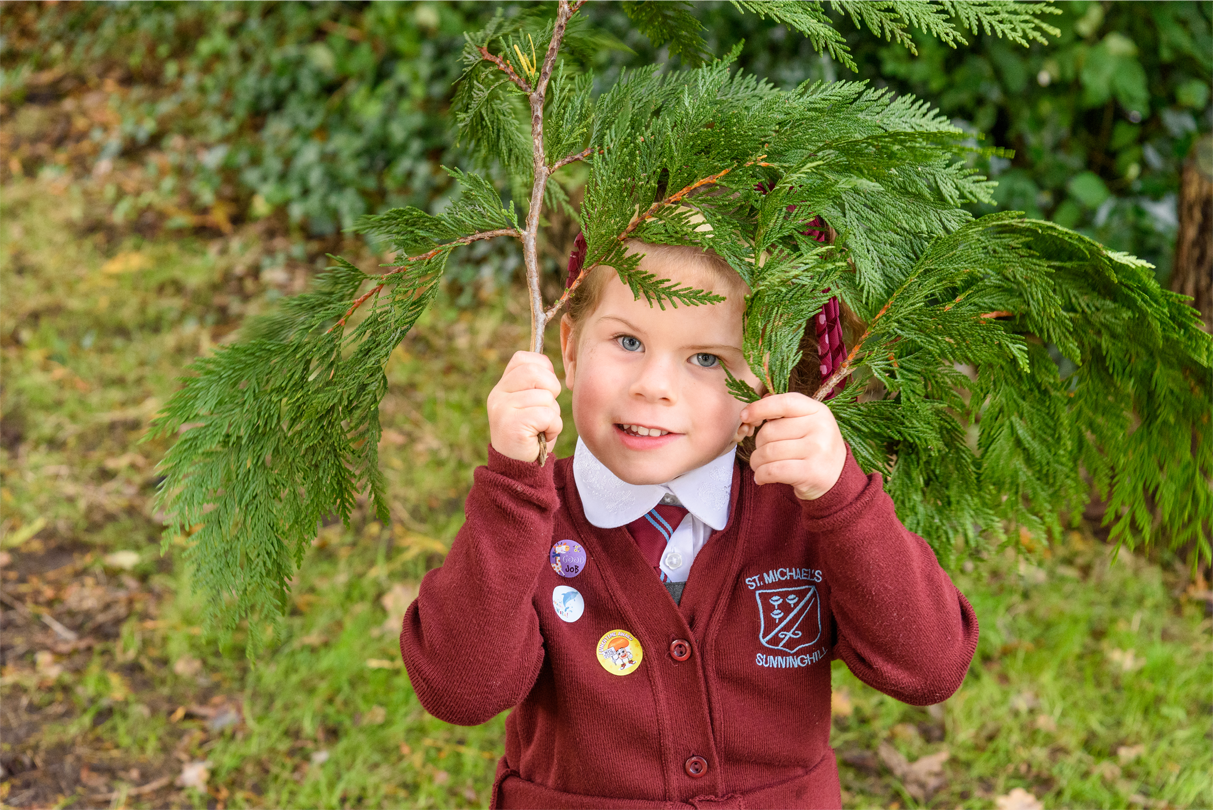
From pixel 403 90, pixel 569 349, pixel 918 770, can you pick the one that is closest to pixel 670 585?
pixel 569 349

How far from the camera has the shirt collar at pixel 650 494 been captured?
1.73 m

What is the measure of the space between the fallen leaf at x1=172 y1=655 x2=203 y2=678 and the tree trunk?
3.87m

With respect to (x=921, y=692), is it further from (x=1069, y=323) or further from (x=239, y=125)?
(x=239, y=125)

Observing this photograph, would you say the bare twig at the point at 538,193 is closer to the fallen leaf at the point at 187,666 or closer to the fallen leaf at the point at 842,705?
the fallen leaf at the point at 842,705

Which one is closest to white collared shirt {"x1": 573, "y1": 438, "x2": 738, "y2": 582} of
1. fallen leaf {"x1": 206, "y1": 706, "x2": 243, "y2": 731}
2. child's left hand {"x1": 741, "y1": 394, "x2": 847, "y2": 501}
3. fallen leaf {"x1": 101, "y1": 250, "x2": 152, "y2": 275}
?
child's left hand {"x1": 741, "y1": 394, "x2": 847, "y2": 501}

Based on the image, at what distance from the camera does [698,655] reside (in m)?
1.67

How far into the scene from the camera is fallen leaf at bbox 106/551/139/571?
3812 mm

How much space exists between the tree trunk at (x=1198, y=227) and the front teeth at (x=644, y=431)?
302 centimetres

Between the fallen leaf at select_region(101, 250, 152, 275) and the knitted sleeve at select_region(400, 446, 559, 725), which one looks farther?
the fallen leaf at select_region(101, 250, 152, 275)

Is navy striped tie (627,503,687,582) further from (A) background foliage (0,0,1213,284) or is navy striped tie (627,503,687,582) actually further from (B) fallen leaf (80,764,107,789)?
(B) fallen leaf (80,764,107,789)

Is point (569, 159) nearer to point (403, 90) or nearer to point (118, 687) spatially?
point (118, 687)

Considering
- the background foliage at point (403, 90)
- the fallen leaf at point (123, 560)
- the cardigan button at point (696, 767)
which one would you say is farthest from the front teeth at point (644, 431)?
the fallen leaf at point (123, 560)

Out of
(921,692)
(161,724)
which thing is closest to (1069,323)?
(921,692)

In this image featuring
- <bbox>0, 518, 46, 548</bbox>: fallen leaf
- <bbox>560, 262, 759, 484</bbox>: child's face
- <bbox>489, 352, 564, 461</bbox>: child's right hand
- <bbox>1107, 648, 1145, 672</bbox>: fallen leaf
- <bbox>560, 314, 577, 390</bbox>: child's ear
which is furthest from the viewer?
<bbox>0, 518, 46, 548</bbox>: fallen leaf
